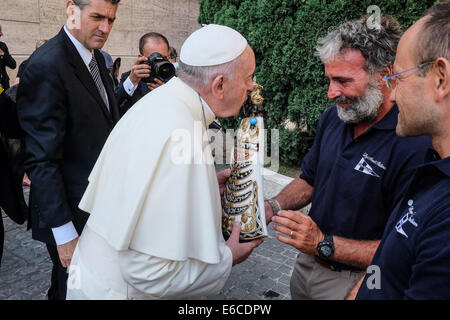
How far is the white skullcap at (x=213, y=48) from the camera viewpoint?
1722 millimetres

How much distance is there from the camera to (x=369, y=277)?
5.07 feet

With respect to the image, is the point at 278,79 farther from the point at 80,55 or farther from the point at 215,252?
the point at 215,252

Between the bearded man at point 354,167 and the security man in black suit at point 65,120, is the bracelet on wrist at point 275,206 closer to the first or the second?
the bearded man at point 354,167

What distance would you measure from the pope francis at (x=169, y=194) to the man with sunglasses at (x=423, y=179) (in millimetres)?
696

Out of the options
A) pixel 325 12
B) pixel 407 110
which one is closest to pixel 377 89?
pixel 407 110

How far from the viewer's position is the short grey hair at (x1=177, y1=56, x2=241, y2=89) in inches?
68.1

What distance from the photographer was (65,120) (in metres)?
2.39

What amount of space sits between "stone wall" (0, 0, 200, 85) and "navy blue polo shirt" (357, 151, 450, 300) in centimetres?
720

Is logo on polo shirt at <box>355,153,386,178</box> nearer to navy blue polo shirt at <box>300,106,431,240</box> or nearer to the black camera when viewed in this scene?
navy blue polo shirt at <box>300,106,431,240</box>

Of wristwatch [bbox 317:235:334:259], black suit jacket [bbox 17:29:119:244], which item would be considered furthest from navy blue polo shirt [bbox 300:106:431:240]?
black suit jacket [bbox 17:29:119:244]

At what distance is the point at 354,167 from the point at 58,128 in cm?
182

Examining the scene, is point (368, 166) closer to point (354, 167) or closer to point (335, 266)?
point (354, 167)

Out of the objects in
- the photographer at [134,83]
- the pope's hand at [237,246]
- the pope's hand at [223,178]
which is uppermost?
the photographer at [134,83]

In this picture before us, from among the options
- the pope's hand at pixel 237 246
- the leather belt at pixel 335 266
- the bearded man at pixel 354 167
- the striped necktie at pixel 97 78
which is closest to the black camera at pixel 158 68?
the striped necktie at pixel 97 78
